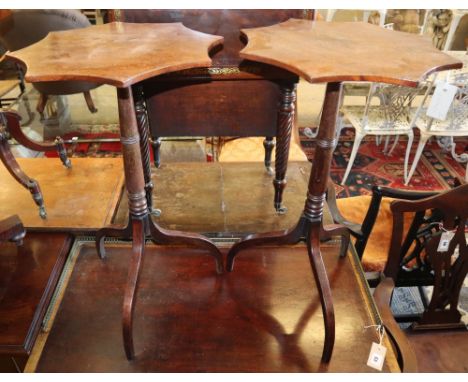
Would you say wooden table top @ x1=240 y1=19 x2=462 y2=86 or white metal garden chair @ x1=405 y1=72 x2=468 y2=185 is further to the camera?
white metal garden chair @ x1=405 y1=72 x2=468 y2=185

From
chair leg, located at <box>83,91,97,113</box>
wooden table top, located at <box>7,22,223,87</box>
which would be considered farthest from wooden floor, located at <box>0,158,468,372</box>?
chair leg, located at <box>83,91,97,113</box>

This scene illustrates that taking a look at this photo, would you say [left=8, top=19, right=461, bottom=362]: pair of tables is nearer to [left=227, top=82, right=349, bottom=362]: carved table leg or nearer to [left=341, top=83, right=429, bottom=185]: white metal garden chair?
[left=227, top=82, right=349, bottom=362]: carved table leg

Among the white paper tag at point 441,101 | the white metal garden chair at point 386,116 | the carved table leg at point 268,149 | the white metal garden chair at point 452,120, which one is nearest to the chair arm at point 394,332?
the carved table leg at point 268,149

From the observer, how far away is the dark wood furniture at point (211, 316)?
118 centimetres

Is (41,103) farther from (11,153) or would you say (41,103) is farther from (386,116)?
(386,116)

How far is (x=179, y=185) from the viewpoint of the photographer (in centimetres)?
187

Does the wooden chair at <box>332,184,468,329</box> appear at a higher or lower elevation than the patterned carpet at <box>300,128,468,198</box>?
higher

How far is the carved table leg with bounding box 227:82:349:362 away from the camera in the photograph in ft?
3.72

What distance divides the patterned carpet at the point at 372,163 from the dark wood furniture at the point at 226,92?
4.38 feet

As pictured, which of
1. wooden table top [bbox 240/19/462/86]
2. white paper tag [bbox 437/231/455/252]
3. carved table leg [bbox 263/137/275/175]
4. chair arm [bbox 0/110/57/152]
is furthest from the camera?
carved table leg [bbox 263/137/275/175]

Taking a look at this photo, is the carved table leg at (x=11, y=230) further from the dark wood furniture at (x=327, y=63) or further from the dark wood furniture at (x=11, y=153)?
the dark wood furniture at (x=327, y=63)

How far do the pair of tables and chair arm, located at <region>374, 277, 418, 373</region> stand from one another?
0.51 feet

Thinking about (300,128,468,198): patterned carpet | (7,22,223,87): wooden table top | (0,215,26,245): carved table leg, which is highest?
(7,22,223,87): wooden table top
